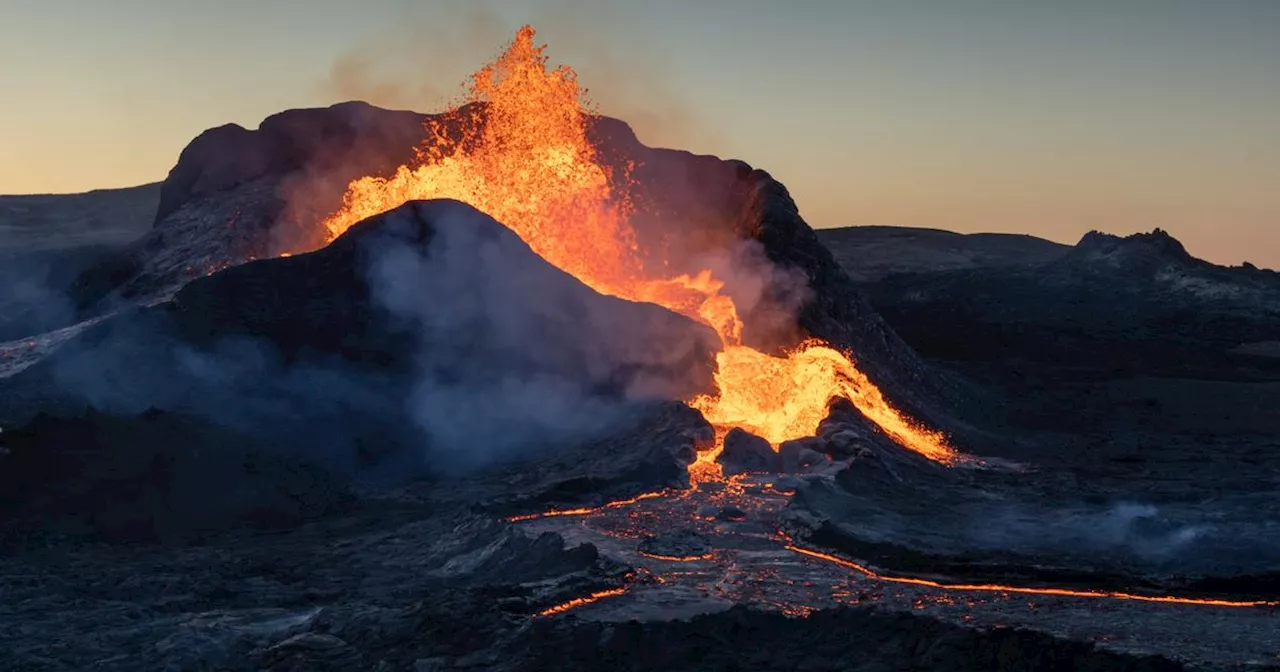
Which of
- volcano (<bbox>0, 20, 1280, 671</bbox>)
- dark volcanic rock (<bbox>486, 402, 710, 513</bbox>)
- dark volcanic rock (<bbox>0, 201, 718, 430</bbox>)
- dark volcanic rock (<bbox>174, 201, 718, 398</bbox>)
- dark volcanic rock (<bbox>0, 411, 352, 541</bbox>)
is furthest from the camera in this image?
dark volcanic rock (<bbox>174, 201, 718, 398</bbox>)

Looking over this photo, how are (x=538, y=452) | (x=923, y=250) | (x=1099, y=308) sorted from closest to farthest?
1. (x=538, y=452)
2. (x=1099, y=308)
3. (x=923, y=250)

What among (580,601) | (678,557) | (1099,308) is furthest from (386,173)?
(1099,308)

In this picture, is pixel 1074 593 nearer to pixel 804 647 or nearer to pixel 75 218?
pixel 804 647

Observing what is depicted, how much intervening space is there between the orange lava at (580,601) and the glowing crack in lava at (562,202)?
9262 mm

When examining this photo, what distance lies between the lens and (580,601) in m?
10.5

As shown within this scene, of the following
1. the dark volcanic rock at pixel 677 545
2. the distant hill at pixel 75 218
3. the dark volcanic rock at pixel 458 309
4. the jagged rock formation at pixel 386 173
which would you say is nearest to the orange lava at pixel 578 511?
the dark volcanic rock at pixel 677 545

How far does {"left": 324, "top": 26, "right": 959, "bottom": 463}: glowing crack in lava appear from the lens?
67.5ft

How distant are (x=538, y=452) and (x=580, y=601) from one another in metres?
6.94

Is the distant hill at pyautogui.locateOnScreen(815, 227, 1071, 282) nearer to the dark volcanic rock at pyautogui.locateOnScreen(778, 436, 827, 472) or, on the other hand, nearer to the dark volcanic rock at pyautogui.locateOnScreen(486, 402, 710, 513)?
the dark volcanic rock at pyautogui.locateOnScreen(778, 436, 827, 472)

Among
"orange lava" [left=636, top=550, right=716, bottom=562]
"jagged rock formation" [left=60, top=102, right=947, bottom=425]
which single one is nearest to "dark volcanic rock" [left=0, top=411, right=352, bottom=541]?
"orange lava" [left=636, top=550, right=716, bottom=562]

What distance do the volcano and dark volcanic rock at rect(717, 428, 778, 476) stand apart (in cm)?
4

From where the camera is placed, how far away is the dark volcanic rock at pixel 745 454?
16484mm

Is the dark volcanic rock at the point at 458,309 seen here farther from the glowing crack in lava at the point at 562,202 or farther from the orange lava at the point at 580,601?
the orange lava at the point at 580,601

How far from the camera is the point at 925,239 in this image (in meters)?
76.6
